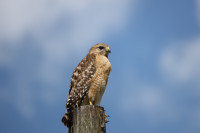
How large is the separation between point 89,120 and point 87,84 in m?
1.86

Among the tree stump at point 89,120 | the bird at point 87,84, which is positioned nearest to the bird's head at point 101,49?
the bird at point 87,84

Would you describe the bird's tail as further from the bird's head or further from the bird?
the bird's head

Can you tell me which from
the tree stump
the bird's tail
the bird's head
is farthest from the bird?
the tree stump

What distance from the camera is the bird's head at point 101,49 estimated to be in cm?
663

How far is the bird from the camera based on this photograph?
545cm

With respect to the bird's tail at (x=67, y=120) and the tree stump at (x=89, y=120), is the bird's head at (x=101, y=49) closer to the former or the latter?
the bird's tail at (x=67, y=120)

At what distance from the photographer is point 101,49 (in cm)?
668

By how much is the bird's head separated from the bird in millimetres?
628

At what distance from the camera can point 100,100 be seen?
18.9 ft

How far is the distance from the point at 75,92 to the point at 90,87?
35 cm

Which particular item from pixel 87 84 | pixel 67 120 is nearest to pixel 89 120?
pixel 67 120

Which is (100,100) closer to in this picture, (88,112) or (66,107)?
(66,107)

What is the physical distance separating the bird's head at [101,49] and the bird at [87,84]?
628mm

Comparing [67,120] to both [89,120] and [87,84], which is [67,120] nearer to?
[87,84]
